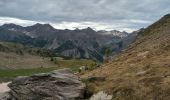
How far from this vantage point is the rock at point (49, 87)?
3875cm

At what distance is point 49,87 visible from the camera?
3925 centimetres

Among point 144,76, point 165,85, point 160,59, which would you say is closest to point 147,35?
point 160,59

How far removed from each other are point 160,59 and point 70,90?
36.3ft

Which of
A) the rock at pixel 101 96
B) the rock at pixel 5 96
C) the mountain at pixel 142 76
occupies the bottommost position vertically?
the rock at pixel 5 96

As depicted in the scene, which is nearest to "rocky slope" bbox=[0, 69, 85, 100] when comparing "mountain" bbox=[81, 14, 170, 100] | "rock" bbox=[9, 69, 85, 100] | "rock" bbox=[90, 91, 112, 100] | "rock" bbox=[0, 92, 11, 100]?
"rock" bbox=[9, 69, 85, 100]

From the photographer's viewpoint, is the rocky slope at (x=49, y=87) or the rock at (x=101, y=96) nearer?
the rock at (x=101, y=96)

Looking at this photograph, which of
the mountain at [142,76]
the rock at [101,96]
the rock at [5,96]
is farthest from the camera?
the rock at [5,96]

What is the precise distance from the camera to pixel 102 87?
3938 cm

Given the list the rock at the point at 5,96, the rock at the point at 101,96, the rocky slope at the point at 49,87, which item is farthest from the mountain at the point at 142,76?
the rock at the point at 5,96

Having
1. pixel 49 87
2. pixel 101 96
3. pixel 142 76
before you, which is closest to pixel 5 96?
pixel 49 87

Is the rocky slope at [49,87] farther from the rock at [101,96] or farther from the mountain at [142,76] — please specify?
the mountain at [142,76]

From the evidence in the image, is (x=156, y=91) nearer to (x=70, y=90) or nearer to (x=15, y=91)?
(x=70, y=90)

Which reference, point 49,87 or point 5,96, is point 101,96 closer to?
point 49,87

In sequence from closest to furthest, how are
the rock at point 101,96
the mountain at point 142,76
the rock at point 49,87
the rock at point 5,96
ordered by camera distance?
the mountain at point 142,76 < the rock at point 101,96 < the rock at point 49,87 < the rock at point 5,96
